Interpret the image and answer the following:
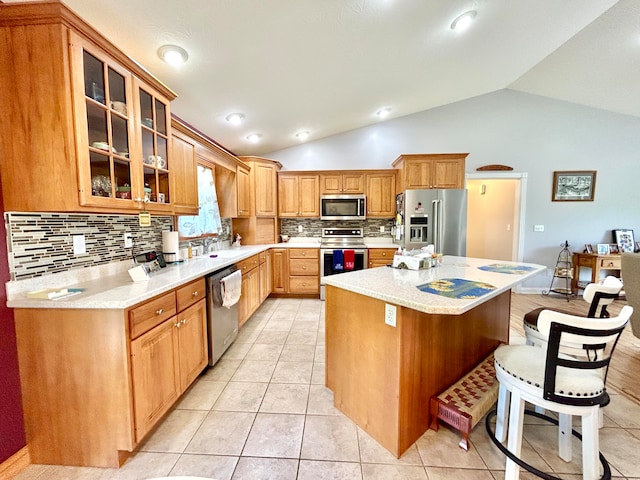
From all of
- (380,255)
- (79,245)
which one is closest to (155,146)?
(79,245)

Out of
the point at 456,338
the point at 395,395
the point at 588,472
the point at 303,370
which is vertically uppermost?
the point at 456,338

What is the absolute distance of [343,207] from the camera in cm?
433

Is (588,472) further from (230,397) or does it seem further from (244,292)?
(244,292)

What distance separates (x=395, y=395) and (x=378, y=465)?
1.20 feet

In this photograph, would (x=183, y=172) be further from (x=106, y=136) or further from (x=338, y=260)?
(x=338, y=260)

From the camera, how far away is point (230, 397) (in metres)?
1.86

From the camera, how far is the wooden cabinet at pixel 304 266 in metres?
4.11

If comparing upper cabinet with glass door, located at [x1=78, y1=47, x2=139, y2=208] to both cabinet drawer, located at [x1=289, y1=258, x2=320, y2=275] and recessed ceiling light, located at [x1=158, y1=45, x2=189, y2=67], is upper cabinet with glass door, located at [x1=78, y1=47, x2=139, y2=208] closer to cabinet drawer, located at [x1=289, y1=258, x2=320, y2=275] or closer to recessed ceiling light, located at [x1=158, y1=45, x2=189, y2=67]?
recessed ceiling light, located at [x1=158, y1=45, x2=189, y2=67]

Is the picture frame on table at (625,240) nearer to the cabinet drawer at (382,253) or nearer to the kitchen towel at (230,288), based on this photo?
the cabinet drawer at (382,253)

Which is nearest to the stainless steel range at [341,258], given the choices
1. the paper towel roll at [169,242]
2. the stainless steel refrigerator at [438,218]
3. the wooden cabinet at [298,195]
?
the wooden cabinet at [298,195]

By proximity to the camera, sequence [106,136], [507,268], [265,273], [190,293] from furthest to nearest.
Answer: [265,273] < [507,268] < [190,293] < [106,136]

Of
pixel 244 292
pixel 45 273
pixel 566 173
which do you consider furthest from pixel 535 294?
pixel 45 273

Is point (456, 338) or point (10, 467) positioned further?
point (456, 338)

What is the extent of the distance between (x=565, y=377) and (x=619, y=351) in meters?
2.32
